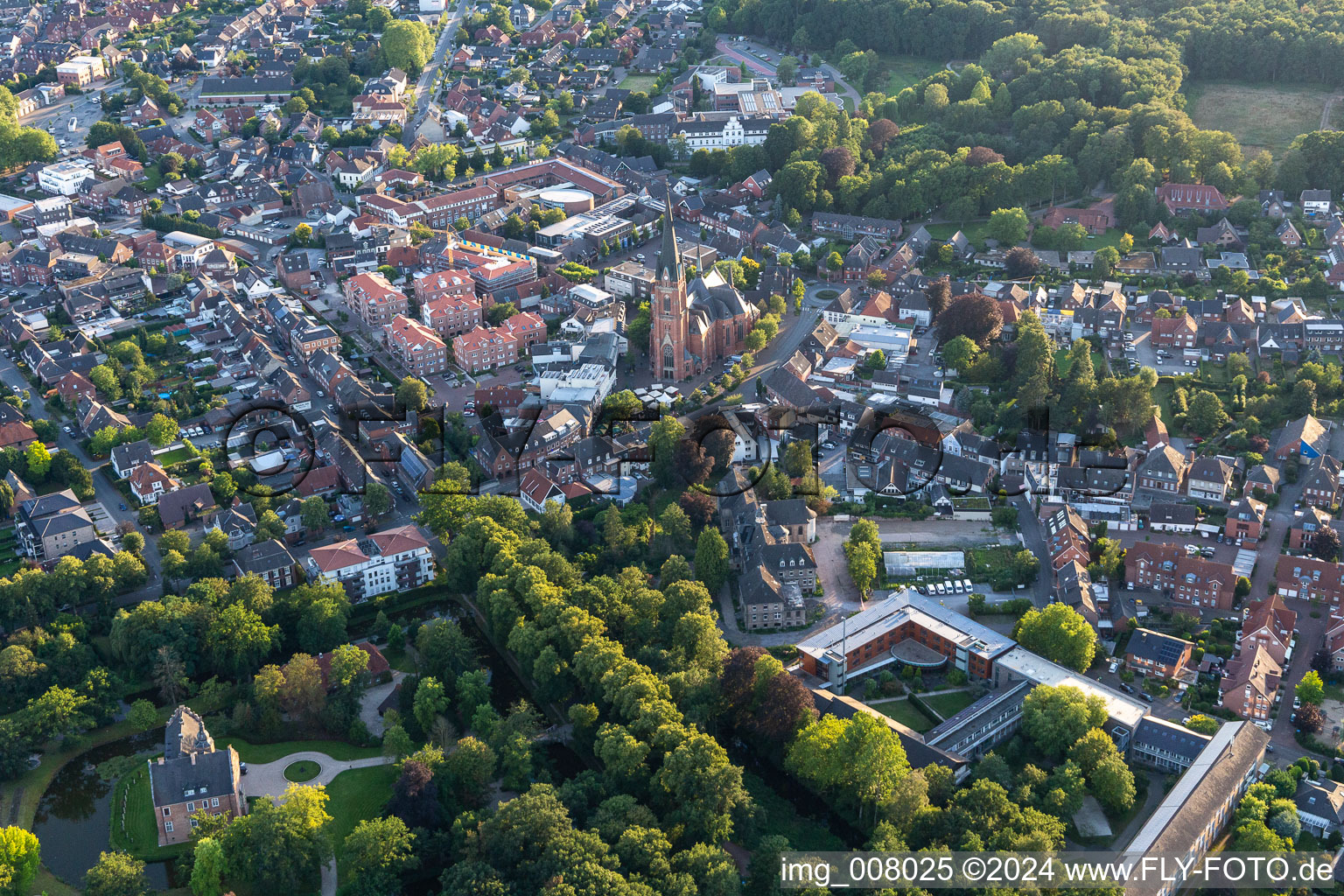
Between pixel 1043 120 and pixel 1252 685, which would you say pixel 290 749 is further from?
pixel 1043 120

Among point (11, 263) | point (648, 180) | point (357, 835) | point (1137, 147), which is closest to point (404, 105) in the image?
point (648, 180)

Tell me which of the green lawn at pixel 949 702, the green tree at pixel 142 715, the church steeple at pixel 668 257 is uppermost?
the church steeple at pixel 668 257

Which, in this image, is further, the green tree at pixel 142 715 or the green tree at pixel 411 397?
the green tree at pixel 411 397

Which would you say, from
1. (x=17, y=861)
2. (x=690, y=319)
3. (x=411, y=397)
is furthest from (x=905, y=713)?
(x=411, y=397)

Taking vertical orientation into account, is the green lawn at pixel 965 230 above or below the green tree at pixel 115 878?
above

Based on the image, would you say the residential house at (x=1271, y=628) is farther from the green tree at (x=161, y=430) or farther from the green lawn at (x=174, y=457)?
the green tree at (x=161, y=430)

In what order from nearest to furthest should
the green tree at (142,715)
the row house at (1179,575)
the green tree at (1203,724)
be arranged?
the green tree at (1203,724)
the green tree at (142,715)
the row house at (1179,575)

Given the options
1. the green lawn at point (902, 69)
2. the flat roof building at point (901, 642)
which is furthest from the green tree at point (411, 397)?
the green lawn at point (902, 69)

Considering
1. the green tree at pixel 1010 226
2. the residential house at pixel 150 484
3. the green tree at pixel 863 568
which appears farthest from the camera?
the green tree at pixel 1010 226
